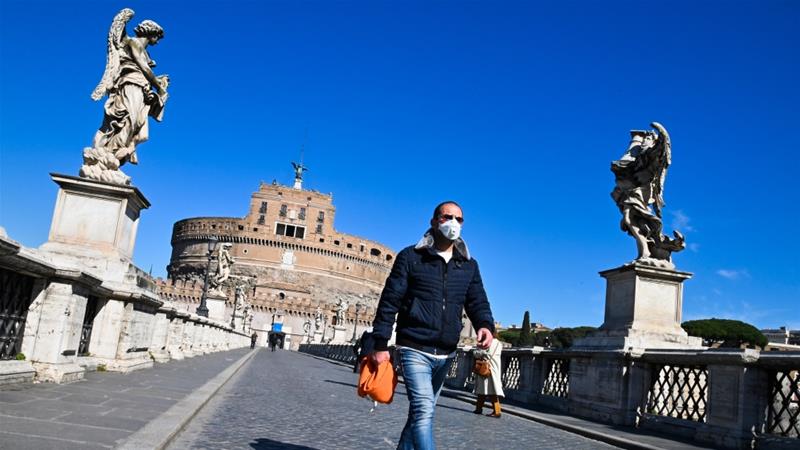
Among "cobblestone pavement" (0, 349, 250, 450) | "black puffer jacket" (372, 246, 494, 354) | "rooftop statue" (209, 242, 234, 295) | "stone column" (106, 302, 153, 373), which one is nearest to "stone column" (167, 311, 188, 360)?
"stone column" (106, 302, 153, 373)

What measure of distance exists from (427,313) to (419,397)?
18.4 inches

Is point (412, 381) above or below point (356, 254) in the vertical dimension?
below

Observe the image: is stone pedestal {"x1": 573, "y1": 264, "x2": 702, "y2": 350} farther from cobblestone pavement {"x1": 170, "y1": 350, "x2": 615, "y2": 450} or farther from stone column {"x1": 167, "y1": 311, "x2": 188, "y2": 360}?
stone column {"x1": 167, "y1": 311, "x2": 188, "y2": 360}

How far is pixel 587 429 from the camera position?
8133mm

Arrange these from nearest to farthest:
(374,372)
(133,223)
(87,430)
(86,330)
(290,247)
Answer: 1. (374,372)
2. (87,430)
3. (86,330)
4. (133,223)
5. (290,247)

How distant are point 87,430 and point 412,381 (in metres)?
2.20

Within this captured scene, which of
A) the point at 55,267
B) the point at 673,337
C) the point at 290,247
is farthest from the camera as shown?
the point at 290,247

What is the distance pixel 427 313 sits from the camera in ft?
13.0

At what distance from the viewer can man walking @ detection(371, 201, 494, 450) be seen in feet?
12.7

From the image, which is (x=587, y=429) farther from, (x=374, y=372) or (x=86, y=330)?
(x=86, y=330)

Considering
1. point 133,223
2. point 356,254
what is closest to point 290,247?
point 356,254

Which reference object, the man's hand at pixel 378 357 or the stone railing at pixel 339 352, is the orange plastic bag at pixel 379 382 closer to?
the man's hand at pixel 378 357

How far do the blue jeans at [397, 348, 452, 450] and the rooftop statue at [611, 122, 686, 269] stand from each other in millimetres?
6829

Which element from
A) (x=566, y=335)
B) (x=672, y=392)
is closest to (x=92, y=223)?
(x=672, y=392)
